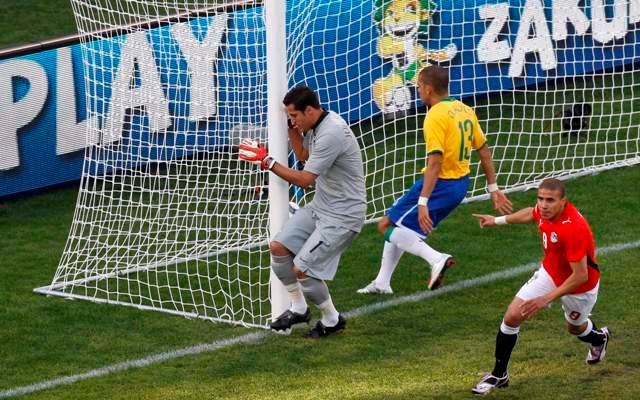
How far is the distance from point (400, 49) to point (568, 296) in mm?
5132

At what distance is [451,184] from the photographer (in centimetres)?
1026

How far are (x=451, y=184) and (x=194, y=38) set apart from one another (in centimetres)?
264

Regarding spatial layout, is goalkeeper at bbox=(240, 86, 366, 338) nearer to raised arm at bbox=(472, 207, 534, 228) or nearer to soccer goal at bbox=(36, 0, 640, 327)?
soccer goal at bbox=(36, 0, 640, 327)

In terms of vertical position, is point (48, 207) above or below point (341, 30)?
below

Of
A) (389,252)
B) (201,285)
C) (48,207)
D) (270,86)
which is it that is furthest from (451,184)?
(48,207)

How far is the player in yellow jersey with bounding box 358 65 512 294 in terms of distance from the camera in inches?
385

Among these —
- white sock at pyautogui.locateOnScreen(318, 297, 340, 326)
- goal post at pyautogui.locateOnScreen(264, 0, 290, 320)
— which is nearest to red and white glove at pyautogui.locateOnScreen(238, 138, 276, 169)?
goal post at pyautogui.locateOnScreen(264, 0, 290, 320)

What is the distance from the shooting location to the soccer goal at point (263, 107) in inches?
428

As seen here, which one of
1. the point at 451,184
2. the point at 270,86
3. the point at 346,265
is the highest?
the point at 270,86

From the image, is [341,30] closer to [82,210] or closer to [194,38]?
[194,38]

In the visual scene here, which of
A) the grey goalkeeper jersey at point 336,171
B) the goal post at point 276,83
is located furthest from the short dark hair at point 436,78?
the goal post at point 276,83

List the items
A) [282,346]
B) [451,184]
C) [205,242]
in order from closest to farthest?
1. [282,346]
2. [451,184]
3. [205,242]

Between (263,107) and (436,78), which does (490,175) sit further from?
(263,107)

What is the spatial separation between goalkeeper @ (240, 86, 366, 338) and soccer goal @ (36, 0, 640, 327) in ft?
0.95
